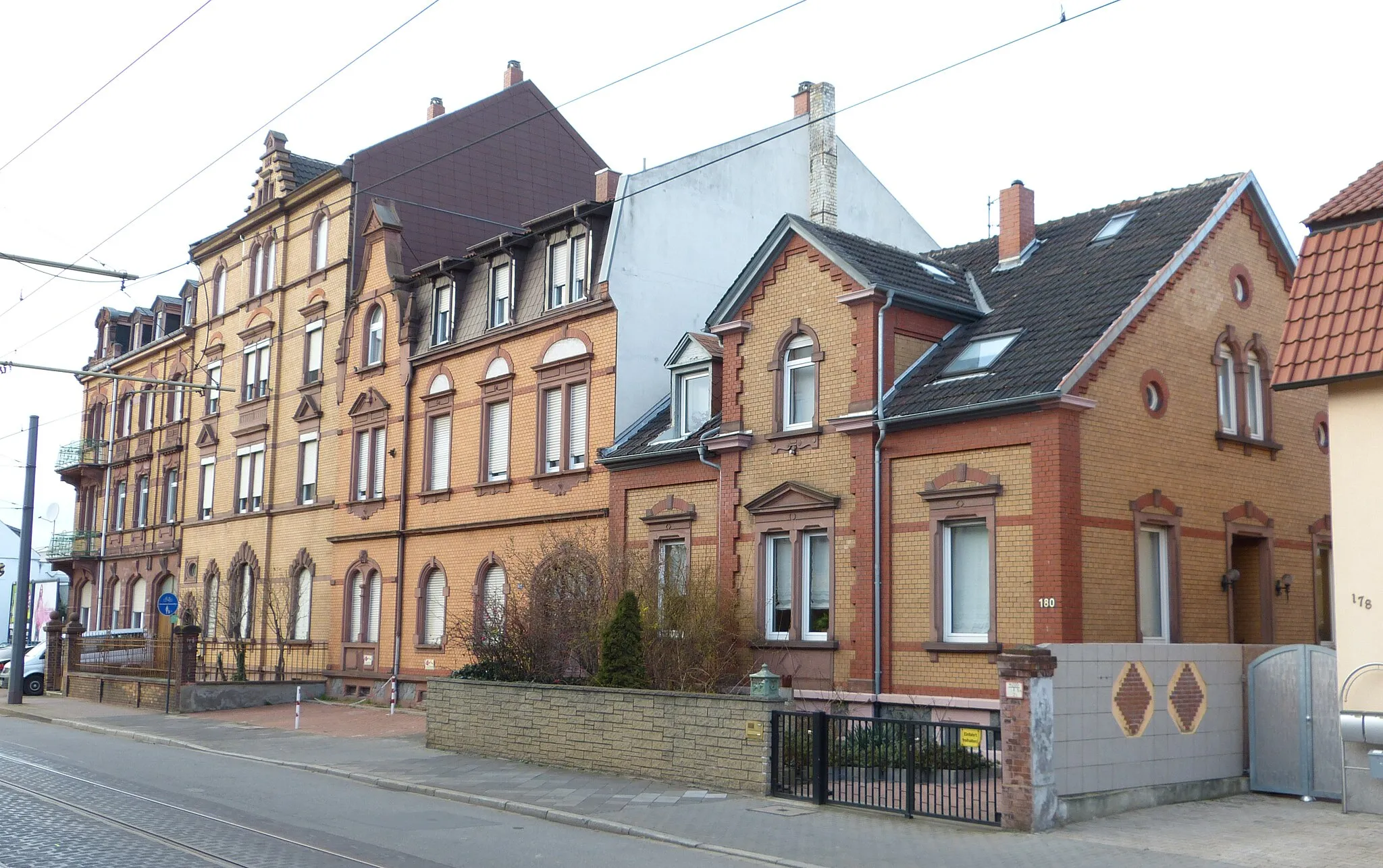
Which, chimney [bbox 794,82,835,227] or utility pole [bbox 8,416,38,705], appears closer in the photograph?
chimney [bbox 794,82,835,227]

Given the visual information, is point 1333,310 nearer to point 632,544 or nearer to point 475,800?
point 475,800

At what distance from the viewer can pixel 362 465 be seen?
3356cm

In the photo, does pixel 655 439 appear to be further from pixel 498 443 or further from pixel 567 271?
pixel 498 443

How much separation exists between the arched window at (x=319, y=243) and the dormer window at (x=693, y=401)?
14.9 metres

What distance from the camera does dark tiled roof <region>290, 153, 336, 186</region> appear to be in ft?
127

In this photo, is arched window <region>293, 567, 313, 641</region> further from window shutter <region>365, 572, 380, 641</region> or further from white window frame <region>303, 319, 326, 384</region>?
white window frame <region>303, 319, 326, 384</region>

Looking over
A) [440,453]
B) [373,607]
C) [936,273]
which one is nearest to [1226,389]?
[936,273]

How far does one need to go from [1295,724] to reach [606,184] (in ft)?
61.1

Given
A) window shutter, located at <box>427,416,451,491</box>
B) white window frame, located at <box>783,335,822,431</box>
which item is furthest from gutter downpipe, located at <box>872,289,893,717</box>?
window shutter, located at <box>427,416,451,491</box>

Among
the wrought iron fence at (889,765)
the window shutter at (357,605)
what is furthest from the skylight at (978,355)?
the window shutter at (357,605)

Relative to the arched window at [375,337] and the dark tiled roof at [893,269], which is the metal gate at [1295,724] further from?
the arched window at [375,337]

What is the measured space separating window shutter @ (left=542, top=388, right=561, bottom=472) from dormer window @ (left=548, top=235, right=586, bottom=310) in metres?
1.95

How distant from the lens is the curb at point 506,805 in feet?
41.1

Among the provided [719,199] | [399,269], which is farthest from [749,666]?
[399,269]
